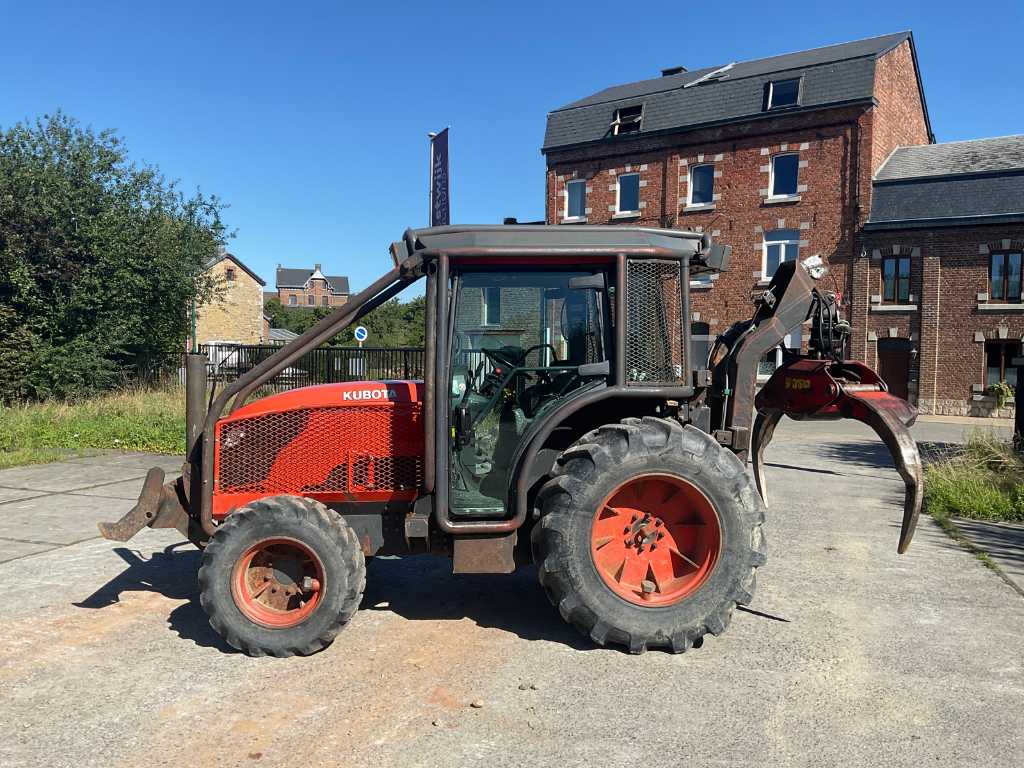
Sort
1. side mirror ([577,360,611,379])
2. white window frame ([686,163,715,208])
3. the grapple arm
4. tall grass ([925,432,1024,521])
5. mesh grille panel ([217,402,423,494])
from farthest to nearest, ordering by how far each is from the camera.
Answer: white window frame ([686,163,715,208]) < tall grass ([925,432,1024,521]) < the grapple arm < mesh grille panel ([217,402,423,494]) < side mirror ([577,360,611,379])

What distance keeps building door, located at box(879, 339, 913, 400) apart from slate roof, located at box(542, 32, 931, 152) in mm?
7376

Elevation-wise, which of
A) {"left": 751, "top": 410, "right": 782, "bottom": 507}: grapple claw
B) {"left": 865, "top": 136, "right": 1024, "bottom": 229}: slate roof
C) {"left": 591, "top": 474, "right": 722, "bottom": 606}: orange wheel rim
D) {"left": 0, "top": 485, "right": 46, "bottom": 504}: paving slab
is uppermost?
{"left": 865, "top": 136, "right": 1024, "bottom": 229}: slate roof

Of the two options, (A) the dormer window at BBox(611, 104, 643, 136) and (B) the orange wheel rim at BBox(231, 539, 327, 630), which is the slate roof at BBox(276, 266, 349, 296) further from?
(B) the orange wheel rim at BBox(231, 539, 327, 630)

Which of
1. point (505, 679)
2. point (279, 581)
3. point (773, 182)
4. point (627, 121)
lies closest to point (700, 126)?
point (627, 121)

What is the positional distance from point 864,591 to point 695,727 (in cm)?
260

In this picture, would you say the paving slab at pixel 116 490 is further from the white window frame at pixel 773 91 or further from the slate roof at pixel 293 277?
the slate roof at pixel 293 277

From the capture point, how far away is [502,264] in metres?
4.53

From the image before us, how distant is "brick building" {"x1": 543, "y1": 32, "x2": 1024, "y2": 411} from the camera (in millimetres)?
24766

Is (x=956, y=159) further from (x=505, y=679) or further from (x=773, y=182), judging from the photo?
(x=505, y=679)

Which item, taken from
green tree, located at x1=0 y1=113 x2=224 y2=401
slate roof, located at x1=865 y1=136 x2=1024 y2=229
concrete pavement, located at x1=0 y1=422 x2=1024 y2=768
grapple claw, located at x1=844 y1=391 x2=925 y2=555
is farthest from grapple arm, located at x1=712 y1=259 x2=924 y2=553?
slate roof, located at x1=865 y1=136 x2=1024 y2=229

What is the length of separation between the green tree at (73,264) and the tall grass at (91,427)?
101 centimetres

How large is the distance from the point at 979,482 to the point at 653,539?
224 inches

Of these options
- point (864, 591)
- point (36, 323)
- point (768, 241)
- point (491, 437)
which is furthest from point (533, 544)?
point (768, 241)

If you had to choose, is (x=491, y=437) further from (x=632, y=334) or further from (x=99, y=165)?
(x=99, y=165)
